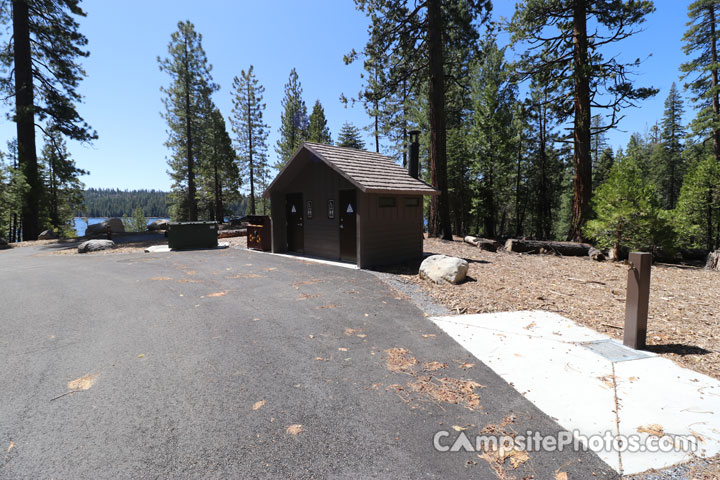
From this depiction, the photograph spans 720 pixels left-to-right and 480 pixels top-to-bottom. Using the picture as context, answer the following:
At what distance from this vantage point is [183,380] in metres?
3.38

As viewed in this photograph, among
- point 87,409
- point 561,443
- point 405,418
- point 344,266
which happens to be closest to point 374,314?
point 405,418

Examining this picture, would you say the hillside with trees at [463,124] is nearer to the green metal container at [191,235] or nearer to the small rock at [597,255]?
the small rock at [597,255]

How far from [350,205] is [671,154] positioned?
4655cm

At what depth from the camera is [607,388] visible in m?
3.20

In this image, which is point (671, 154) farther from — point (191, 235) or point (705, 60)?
point (191, 235)

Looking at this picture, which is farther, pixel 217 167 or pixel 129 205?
pixel 129 205

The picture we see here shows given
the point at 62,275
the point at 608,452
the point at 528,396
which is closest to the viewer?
the point at 608,452

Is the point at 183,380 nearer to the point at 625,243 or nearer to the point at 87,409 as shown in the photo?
the point at 87,409

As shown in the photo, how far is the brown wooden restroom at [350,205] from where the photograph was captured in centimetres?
958

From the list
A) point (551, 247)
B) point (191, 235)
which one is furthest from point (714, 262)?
point (191, 235)

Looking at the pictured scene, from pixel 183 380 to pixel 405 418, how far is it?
7.55ft

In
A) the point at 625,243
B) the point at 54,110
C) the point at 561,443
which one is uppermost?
the point at 54,110

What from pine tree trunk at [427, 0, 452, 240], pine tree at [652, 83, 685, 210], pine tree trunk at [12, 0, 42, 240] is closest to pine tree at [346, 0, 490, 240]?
pine tree trunk at [427, 0, 452, 240]

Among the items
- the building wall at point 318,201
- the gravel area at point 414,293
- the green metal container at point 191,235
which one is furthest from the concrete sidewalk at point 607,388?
the green metal container at point 191,235
